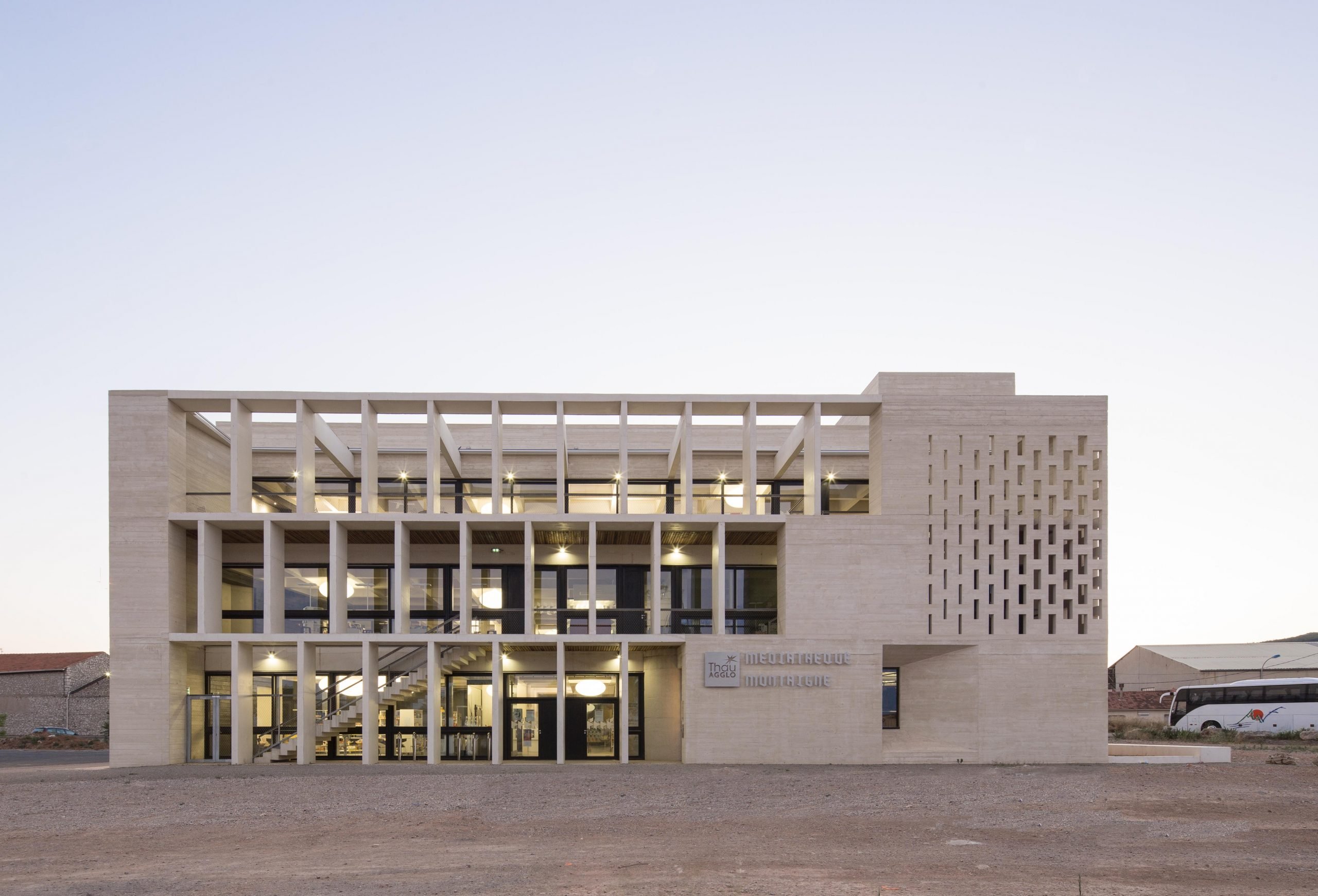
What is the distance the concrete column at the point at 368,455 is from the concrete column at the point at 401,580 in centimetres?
99

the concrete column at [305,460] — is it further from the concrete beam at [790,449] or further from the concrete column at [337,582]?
the concrete beam at [790,449]

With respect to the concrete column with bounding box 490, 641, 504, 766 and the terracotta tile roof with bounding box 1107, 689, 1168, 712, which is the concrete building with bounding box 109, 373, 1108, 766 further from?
the terracotta tile roof with bounding box 1107, 689, 1168, 712

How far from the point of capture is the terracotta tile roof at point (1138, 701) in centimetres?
5909


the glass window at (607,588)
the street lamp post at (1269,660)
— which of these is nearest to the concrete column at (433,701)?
the glass window at (607,588)

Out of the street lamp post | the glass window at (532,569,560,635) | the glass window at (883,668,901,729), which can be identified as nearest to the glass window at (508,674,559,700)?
the glass window at (532,569,560,635)

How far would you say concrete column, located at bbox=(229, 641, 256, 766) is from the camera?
27.0m

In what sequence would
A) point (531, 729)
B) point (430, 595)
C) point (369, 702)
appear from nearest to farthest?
1. point (369, 702)
2. point (531, 729)
3. point (430, 595)

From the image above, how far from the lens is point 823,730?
27.0 metres

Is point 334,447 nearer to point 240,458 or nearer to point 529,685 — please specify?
point 240,458

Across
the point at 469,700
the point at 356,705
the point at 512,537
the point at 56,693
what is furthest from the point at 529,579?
the point at 56,693

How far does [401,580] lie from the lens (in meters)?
28.1

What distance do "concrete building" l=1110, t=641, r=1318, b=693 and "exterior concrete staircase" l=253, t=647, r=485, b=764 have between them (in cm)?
4714

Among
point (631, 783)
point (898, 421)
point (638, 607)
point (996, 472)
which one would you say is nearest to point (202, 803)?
point (631, 783)

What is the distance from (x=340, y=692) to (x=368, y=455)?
674cm
